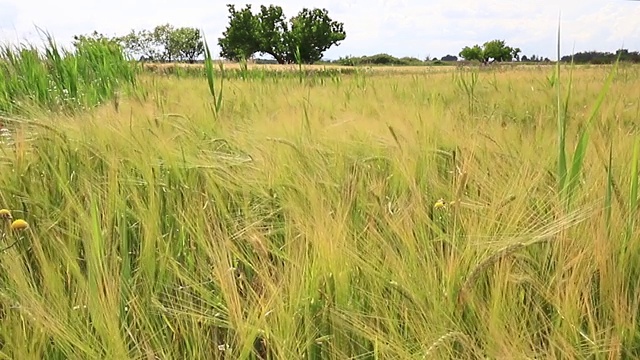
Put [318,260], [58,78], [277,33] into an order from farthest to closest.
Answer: [277,33]
[58,78]
[318,260]

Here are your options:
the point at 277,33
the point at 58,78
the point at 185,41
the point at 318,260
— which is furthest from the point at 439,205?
the point at 185,41

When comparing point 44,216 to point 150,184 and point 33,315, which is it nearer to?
point 150,184

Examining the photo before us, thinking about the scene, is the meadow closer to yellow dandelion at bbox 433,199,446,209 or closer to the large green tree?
yellow dandelion at bbox 433,199,446,209

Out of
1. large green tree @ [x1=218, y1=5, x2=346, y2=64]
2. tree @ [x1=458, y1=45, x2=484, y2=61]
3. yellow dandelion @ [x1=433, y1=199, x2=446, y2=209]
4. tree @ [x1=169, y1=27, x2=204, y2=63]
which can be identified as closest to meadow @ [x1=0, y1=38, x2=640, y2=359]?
yellow dandelion @ [x1=433, y1=199, x2=446, y2=209]

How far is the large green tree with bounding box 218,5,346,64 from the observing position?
34188 millimetres

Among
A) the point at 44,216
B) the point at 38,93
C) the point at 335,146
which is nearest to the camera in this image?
the point at 44,216

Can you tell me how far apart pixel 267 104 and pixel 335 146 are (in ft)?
4.08

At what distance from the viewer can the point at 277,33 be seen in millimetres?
35031

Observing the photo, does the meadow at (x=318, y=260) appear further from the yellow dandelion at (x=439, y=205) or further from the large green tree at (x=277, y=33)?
the large green tree at (x=277, y=33)

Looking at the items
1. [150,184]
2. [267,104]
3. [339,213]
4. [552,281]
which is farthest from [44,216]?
[267,104]

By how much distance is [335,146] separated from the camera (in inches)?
40.4

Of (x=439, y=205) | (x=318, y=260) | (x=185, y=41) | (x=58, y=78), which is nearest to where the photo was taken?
(x=318, y=260)

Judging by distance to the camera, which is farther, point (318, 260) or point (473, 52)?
point (473, 52)

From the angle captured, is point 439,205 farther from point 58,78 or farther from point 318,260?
point 58,78
